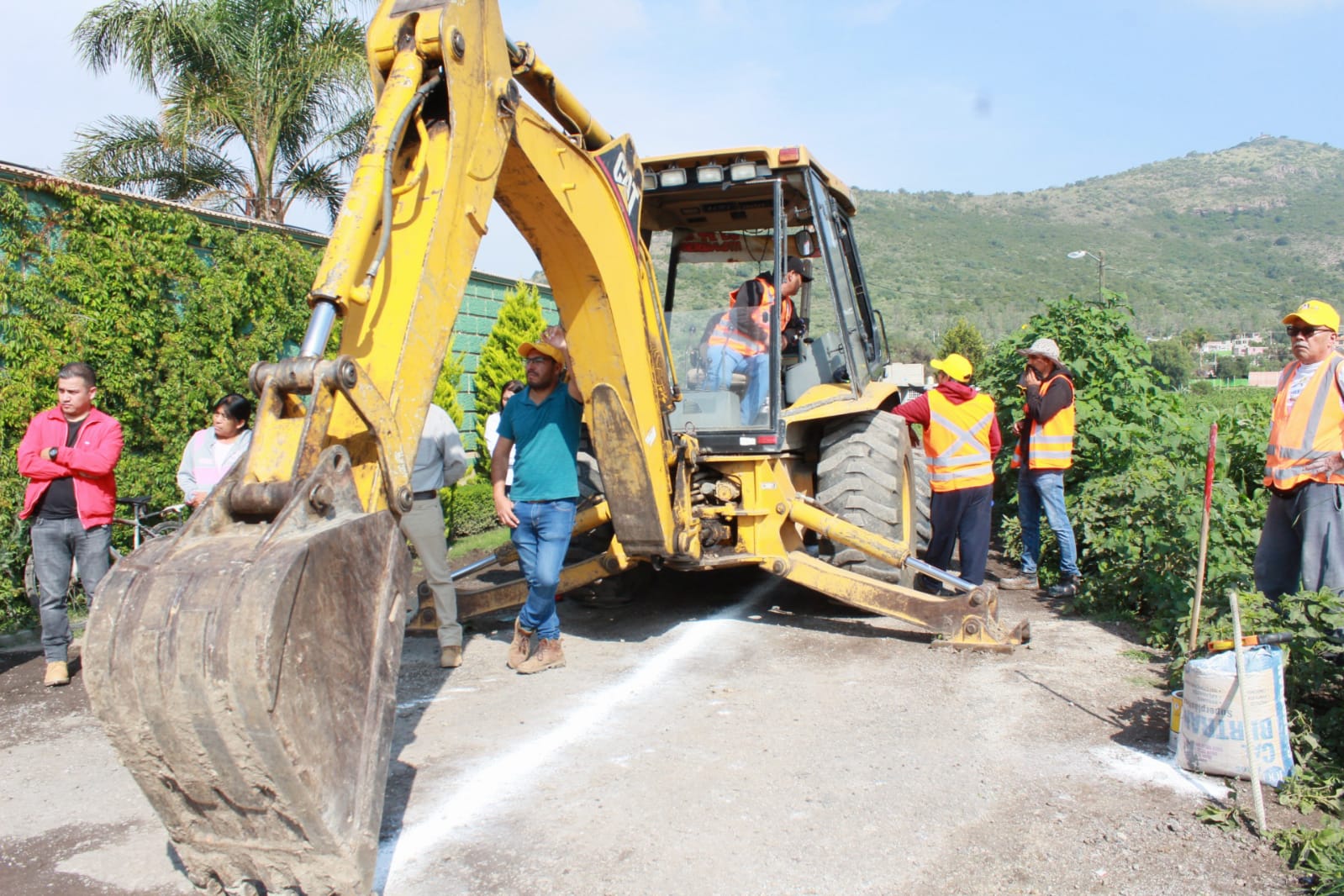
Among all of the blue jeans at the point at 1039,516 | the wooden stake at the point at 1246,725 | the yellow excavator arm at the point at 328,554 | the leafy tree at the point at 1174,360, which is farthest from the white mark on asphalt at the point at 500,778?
the leafy tree at the point at 1174,360

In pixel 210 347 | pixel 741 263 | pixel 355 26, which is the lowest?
pixel 210 347

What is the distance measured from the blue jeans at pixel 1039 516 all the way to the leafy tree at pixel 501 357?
620 centimetres

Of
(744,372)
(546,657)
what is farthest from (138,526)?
(744,372)

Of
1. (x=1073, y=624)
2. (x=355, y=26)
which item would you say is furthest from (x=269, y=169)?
(x=1073, y=624)

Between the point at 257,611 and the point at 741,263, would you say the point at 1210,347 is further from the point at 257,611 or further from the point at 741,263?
the point at 257,611

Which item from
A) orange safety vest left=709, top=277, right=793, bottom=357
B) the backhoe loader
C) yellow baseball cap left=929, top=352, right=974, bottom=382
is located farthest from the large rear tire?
orange safety vest left=709, top=277, right=793, bottom=357

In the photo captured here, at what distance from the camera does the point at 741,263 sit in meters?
7.82

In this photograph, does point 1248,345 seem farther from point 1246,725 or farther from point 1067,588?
point 1246,725

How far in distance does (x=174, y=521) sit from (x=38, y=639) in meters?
1.24

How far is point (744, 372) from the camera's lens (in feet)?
21.1

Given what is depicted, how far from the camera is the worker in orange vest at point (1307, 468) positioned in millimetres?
4688

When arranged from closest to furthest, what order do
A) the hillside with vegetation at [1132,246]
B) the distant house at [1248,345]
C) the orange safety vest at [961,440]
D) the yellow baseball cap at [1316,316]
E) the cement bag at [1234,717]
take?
the cement bag at [1234,717] < the yellow baseball cap at [1316,316] < the orange safety vest at [961,440] < the distant house at [1248,345] < the hillside with vegetation at [1132,246]

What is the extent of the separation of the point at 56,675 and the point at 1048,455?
261 inches

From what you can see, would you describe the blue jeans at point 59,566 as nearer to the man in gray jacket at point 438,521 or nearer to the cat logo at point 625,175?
the man in gray jacket at point 438,521
